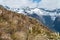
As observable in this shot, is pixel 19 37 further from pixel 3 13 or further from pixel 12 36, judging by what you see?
pixel 3 13

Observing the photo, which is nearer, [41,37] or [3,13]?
[41,37]

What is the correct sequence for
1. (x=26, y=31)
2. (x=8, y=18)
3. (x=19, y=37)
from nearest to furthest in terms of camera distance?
1. (x=19, y=37)
2. (x=26, y=31)
3. (x=8, y=18)

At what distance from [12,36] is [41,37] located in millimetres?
1342

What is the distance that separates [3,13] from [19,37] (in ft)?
7.80

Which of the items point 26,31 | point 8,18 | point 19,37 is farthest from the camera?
point 8,18

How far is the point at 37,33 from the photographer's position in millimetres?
10953

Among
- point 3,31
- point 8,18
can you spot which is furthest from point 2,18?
point 3,31

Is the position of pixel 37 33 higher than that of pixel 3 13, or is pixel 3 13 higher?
pixel 3 13

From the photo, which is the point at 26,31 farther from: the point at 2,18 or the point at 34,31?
the point at 2,18

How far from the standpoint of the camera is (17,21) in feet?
38.1

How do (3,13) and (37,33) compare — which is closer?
(37,33)

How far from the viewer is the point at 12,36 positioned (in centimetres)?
1011

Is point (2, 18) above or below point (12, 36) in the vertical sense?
above

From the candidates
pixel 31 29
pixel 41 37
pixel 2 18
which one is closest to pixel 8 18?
pixel 2 18
